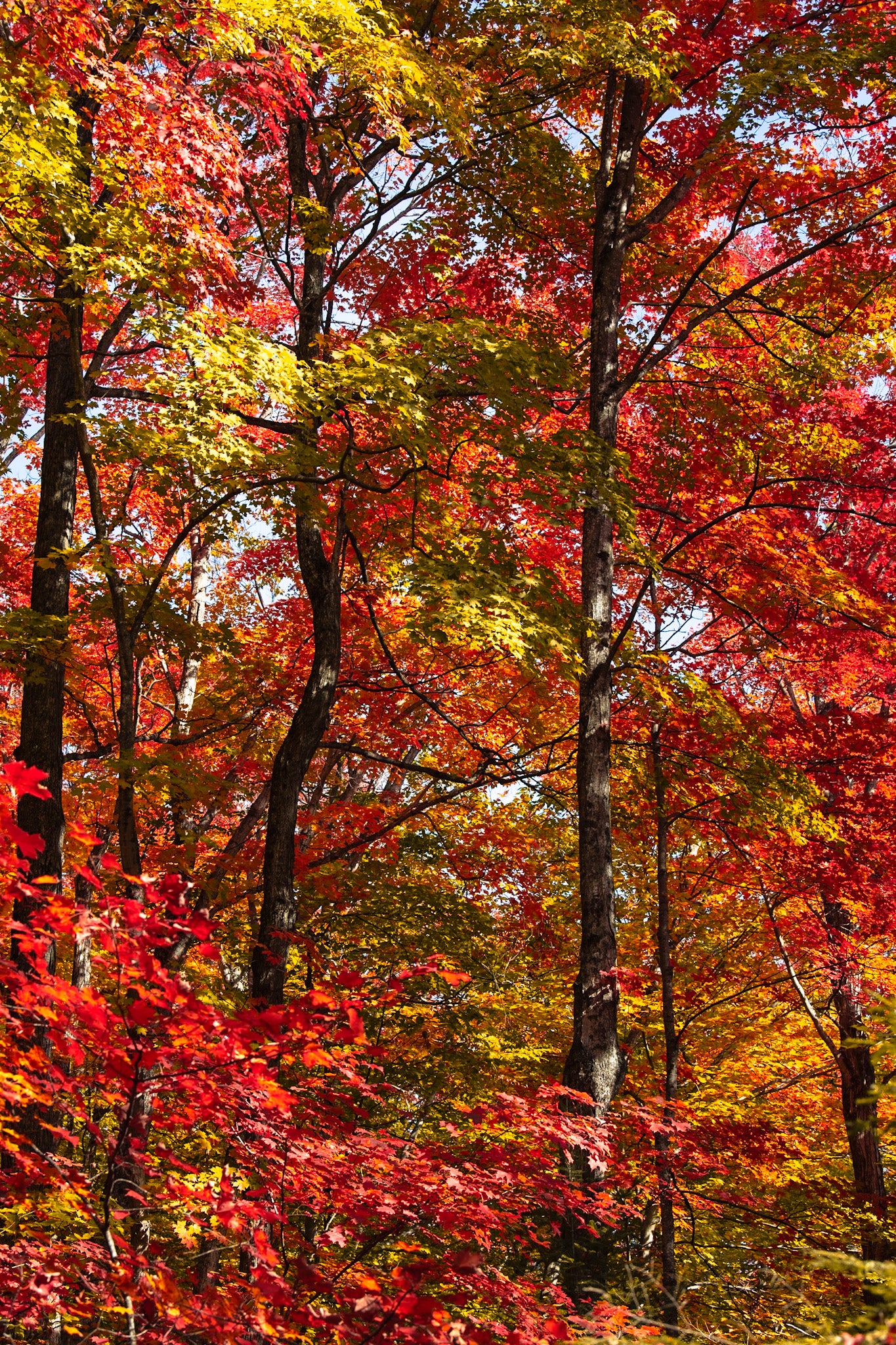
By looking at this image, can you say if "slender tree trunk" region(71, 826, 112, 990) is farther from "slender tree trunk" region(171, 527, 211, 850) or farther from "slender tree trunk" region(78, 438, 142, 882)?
"slender tree trunk" region(171, 527, 211, 850)

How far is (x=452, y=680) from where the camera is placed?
35.0ft

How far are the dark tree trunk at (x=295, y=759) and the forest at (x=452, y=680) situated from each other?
1.4 inches

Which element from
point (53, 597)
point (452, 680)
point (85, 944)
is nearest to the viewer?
point (85, 944)

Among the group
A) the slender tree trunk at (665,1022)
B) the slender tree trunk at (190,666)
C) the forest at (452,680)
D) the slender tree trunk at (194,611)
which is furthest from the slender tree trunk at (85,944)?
the slender tree trunk at (665,1022)

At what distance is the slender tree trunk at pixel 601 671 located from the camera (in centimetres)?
660

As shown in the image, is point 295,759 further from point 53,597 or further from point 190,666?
point 190,666

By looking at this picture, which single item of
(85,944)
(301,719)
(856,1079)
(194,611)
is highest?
(194,611)

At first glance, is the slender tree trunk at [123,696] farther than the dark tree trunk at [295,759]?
No

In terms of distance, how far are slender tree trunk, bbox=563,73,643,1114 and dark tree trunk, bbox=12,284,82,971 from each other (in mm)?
3936

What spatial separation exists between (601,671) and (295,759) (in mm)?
2550

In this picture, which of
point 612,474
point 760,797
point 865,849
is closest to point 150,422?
point 612,474

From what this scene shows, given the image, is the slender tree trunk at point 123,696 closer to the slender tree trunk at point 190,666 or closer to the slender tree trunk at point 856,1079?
the slender tree trunk at point 190,666

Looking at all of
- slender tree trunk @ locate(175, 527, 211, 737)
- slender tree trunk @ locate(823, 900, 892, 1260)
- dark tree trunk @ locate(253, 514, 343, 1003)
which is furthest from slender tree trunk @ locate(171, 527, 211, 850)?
slender tree trunk @ locate(823, 900, 892, 1260)

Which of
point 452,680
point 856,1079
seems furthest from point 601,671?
point 856,1079
